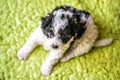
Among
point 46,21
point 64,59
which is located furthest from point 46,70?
point 46,21

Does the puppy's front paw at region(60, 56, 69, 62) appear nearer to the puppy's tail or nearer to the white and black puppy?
the white and black puppy

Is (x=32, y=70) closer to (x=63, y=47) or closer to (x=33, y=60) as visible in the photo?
(x=33, y=60)

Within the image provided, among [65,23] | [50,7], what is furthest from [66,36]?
[50,7]

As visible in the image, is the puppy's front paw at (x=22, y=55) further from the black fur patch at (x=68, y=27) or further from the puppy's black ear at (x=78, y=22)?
the puppy's black ear at (x=78, y=22)

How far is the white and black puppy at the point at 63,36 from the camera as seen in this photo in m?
1.27

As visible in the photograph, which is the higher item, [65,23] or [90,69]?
[65,23]

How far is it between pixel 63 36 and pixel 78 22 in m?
0.10

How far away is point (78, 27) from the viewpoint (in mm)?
1284

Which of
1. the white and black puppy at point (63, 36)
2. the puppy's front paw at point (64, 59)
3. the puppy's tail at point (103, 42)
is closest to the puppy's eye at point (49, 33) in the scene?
the white and black puppy at point (63, 36)

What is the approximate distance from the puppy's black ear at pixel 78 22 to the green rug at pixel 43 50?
5.8 inches

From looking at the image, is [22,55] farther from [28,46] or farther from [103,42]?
[103,42]

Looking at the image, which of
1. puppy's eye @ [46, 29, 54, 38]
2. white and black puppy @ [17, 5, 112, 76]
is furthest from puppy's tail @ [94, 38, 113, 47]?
puppy's eye @ [46, 29, 54, 38]

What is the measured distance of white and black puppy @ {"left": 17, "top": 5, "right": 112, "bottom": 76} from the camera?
1.27 meters

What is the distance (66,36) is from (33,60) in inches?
9.3
